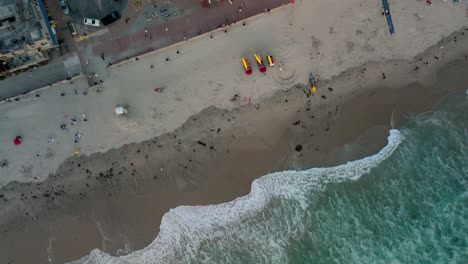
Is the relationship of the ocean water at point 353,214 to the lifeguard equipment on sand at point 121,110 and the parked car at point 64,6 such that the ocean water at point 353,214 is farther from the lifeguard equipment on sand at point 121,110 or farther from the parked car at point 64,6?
the parked car at point 64,6

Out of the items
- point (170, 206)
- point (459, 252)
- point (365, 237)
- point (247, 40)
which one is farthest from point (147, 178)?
point (459, 252)

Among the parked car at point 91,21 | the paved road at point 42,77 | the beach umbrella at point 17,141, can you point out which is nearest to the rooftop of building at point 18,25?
the paved road at point 42,77

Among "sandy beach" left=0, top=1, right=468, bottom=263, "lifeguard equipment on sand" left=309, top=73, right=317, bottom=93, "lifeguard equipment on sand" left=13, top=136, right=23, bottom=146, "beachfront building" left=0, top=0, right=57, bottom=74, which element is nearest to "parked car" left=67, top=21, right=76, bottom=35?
"beachfront building" left=0, top=0, right=57, bottom=74

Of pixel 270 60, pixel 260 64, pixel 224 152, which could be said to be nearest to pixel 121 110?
pixel 224 152

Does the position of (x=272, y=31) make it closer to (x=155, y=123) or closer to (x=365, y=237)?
(x=155, y=123)

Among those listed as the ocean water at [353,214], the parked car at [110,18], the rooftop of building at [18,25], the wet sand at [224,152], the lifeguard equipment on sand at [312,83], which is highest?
the rooftop of building at [18,25]

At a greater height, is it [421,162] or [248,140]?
[248,140]
